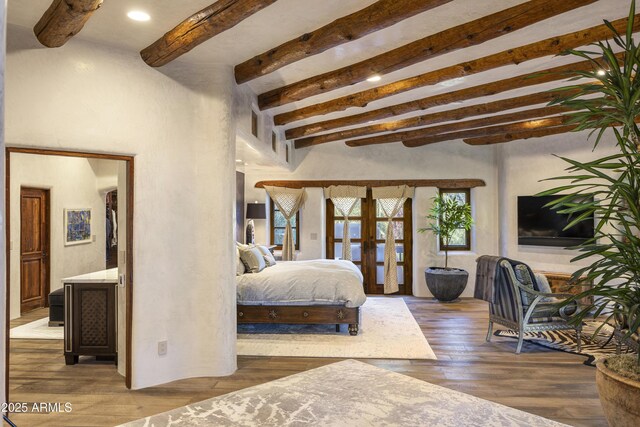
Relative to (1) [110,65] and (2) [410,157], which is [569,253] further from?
(1) [110,65]

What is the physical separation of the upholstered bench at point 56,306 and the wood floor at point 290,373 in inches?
24.2

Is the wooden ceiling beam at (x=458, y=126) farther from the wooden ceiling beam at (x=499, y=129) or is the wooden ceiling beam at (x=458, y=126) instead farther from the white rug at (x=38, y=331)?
the white rug at (x=38, y=331)

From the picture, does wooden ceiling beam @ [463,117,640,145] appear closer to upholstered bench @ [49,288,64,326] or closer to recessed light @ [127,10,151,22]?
recessed light @ [127,10,151,22]

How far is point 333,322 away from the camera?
17.9 feet

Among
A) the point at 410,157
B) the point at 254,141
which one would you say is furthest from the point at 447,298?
the point at 254,141

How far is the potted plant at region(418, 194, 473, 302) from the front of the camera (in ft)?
25.3

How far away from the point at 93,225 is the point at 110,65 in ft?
17.6

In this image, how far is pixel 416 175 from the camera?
8500 mm

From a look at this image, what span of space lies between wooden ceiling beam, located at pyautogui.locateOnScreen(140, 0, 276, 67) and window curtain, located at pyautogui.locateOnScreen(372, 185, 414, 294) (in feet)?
17.9

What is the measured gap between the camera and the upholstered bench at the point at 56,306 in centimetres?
565

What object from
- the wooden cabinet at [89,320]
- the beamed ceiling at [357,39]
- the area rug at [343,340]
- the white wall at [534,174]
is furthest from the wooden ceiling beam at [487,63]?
the white wall at [534,174]

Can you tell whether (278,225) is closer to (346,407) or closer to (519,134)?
(519,134)

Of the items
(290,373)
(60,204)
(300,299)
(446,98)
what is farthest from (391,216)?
(60,204)

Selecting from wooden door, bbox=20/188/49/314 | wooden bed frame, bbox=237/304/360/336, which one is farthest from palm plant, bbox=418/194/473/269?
wooden door, bbox=20/188/49/314
